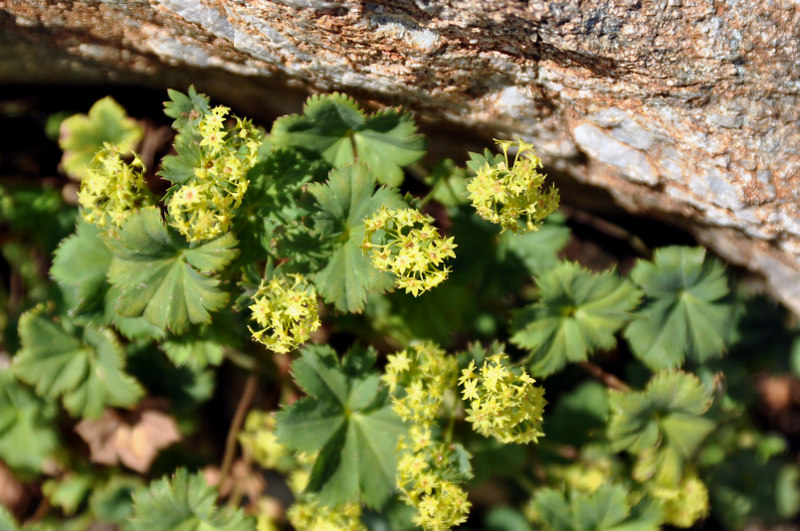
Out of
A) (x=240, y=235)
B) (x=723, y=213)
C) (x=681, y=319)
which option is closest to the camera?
(x=240, y=235)

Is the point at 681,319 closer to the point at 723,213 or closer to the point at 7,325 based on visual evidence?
the point at 723,213

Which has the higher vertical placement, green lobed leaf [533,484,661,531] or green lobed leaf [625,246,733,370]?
green lobed leaf [625,246,733,370]

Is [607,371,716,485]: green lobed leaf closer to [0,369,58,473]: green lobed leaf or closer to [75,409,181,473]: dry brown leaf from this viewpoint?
[75,409,181,473]: dry brown leaf

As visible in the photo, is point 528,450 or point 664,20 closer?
point 664,20

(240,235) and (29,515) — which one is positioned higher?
(240,235)

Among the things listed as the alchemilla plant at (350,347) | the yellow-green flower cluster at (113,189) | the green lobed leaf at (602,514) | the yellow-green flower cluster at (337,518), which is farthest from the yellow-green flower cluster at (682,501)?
the yellow-green flower cluster at (113,189)

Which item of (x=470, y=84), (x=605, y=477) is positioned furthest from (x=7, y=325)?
(x=605, y=477)

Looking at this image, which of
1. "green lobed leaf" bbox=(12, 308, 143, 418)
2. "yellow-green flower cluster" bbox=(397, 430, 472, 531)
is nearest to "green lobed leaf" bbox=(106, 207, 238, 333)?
"green lobed leaf" bbox=(12, 308, 143, 418)

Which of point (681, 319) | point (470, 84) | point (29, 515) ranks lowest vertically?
point (29, 515)
